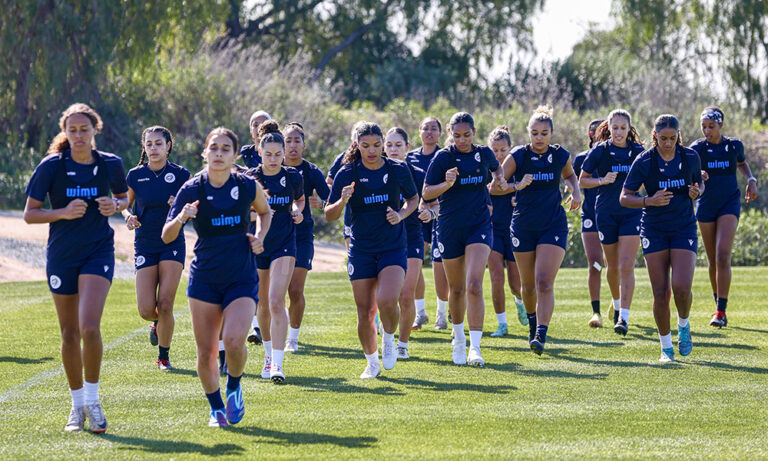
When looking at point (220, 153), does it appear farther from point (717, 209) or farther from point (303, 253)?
point (717, 209)

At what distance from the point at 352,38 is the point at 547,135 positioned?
42983 millimetres

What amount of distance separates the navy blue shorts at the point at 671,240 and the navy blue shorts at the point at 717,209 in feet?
9.06

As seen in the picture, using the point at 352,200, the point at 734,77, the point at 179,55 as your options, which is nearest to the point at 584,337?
the point at 352,200

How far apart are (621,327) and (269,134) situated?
455 cm

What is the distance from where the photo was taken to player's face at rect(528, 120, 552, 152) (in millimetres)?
10344

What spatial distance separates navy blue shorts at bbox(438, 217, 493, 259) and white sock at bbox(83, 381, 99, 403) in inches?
139

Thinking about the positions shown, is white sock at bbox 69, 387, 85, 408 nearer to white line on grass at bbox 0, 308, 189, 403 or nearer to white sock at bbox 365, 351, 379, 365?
white line on grass at bbox 0, 308, 189, 403

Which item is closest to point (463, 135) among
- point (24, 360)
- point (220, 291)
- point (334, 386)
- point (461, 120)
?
Answer: point (461, 120)

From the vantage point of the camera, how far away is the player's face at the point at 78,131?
728cm

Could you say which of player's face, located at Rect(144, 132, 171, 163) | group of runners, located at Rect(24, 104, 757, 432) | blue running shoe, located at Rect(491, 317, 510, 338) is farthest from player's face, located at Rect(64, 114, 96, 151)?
blue running shoe, located at Rect(491, 317, 510, 338)

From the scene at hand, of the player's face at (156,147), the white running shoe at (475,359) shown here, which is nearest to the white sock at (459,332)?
the white running shoe at (475,359)

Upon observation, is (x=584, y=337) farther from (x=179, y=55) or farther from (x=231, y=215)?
(x=179, y=55)

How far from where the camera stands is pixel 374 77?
50.4 meters

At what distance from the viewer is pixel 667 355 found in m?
9.88
